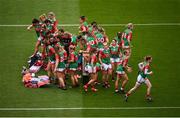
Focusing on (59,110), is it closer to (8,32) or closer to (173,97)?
(173,97)

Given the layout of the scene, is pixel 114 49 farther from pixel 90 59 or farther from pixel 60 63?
pixel 60 63

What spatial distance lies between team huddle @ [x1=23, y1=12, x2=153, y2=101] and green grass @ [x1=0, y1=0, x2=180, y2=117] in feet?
1.26

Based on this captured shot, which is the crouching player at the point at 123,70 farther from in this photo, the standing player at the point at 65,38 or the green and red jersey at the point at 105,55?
the standing player at the point at 65,38

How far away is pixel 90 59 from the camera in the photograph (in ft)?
66.7

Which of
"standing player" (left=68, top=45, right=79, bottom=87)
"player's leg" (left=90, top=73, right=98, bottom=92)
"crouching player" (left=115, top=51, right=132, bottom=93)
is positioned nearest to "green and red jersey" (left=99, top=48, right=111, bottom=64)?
"crouching player" (left=115, top=51, right=132, bottom=93)

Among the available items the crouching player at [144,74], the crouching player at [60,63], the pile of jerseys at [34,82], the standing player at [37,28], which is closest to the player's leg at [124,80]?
the crouching player at [144,74]

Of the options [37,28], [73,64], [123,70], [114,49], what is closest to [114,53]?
[114,49]

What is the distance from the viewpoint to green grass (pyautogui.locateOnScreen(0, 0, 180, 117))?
19.8 meters

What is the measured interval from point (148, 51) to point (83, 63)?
126 inches

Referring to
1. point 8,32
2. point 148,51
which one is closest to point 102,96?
point 148,51

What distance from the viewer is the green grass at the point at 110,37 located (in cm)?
1975

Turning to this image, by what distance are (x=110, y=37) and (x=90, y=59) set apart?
340 cm

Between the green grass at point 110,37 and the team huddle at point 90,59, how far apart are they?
384 millimetres

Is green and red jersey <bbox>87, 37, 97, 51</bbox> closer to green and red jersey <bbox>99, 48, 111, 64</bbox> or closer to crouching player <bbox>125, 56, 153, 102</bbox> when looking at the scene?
green and red jersey <bbox>99, 48, 111, 64</bbox>
